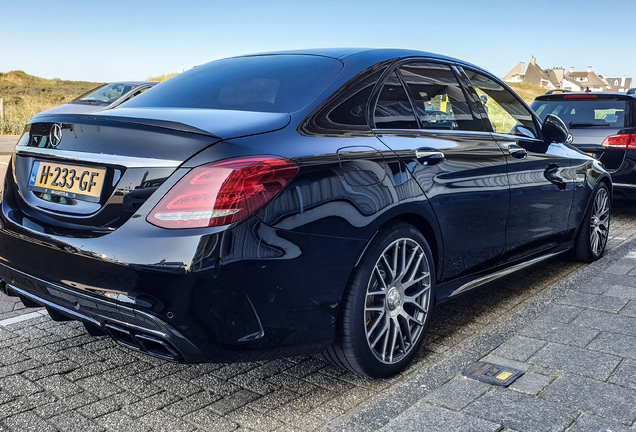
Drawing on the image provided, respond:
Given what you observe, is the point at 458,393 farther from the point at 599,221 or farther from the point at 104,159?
the point at 599,221

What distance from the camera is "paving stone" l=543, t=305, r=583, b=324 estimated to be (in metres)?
3.73

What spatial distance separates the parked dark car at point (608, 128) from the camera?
24.2 feet

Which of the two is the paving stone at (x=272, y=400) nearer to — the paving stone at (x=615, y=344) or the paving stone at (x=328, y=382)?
the paving stone at (x=328, y=382)

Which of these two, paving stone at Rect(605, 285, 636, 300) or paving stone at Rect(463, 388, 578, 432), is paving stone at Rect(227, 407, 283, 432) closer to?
paving stone at Rect(463, 388, 578, 432)

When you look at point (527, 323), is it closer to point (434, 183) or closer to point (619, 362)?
point (619, 362)

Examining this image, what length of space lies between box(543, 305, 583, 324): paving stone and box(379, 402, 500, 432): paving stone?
58.9 inches

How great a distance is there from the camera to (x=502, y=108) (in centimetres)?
425

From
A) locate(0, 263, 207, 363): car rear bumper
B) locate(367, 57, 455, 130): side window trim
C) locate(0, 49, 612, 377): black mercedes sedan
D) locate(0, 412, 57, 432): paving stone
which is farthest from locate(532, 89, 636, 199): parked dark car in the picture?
locate(0, 412, 57, 432): paving stone

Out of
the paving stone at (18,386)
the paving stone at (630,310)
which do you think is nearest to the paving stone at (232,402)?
the paving stone at (18,386)

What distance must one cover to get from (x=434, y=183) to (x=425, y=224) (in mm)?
214

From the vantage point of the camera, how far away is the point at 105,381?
296 cm

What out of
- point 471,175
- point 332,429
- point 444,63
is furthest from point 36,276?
point 444,63

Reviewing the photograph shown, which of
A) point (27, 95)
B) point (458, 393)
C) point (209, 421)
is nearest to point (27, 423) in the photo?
point (209, 421)

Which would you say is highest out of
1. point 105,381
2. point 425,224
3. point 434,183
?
point 434,183
